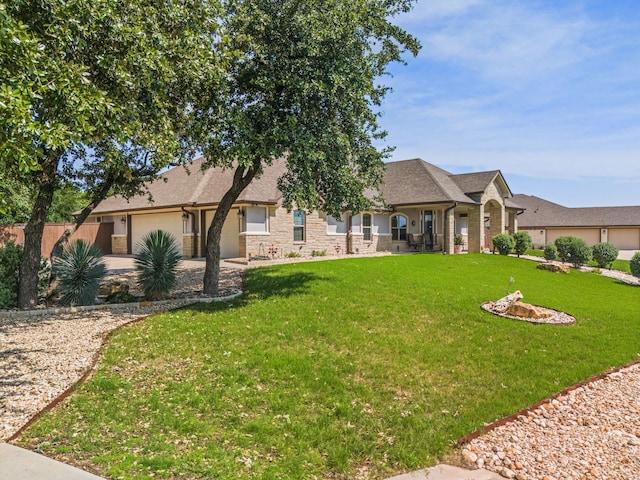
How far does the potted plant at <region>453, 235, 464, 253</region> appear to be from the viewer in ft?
80.4

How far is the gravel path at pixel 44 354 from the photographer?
4.91 m

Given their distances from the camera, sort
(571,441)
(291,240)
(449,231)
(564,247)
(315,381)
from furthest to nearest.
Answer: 1. (449,231)
2. (564,247)
3. (291,240)
4. (315,381)
5. (571,441)

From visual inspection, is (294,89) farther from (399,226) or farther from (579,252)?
(579,252)

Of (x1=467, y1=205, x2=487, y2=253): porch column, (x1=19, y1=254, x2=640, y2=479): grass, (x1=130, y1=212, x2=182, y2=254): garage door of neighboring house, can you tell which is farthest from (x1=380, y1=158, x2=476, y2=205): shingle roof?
(x1=19, y1=254, x2=640, y2=479): grass

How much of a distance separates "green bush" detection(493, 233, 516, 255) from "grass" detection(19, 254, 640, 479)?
45.0 ft

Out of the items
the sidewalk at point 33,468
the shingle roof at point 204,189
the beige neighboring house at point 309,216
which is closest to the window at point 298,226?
the beige neighboring house at point 309,216

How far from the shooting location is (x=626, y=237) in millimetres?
39312

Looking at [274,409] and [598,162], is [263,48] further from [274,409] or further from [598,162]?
[598,162]

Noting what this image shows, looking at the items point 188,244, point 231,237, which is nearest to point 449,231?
point 231,237

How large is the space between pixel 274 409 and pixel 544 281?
1427 centimetres

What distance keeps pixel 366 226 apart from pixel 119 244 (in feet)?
53.3

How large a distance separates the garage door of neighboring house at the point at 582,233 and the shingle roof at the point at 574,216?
0.76 metres

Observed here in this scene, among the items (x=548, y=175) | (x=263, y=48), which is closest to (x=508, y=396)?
(x=263, y=48)

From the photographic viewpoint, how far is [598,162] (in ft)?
74.7
